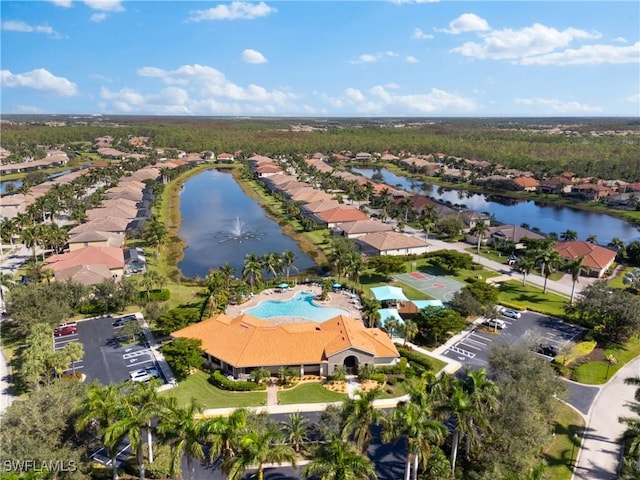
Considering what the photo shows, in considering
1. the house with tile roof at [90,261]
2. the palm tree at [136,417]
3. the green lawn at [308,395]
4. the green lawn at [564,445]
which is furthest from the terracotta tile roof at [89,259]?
the green lawn at [564,445]

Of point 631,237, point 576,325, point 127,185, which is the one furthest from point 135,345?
point 631,237

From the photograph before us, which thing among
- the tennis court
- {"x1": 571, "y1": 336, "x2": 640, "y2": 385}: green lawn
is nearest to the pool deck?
the tennis court

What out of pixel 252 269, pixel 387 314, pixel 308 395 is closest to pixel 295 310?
pixel 252 269

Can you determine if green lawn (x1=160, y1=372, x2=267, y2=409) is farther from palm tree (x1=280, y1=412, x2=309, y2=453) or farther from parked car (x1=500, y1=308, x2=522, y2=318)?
parked car (x1=500, y1=308, x2=522, y2=318)

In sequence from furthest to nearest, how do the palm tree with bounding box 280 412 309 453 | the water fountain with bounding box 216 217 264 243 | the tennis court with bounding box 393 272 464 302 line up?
the water fountain with bounding box 216 217 264 243 < the tennis court with bounding box 393 272 464 302 < the palm tree with bounding box 280 412 309 453

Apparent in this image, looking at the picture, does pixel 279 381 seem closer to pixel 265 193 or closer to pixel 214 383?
pixel 214 383

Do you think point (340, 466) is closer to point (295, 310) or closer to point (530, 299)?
point (295, 310)
